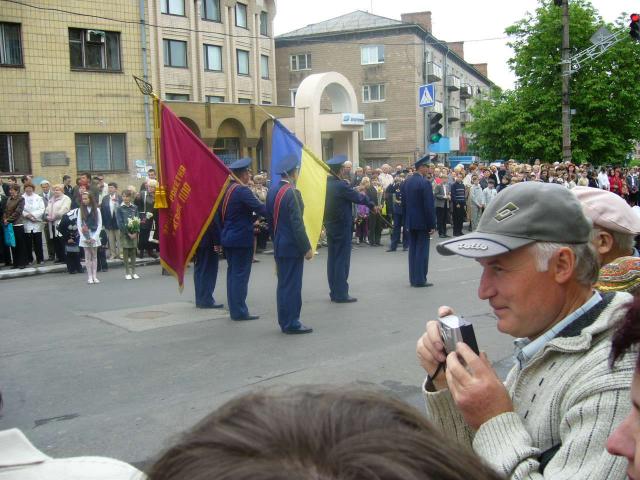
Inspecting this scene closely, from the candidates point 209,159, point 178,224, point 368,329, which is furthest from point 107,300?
point 368,329

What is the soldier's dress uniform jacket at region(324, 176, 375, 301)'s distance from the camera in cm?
1008

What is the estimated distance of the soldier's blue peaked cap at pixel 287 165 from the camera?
853 centimetres

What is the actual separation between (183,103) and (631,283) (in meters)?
33.3

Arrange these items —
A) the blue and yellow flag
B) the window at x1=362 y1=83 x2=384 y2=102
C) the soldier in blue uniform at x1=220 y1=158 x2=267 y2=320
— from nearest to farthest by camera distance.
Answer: the soldier in blue uniform at x1=220 y1=158 x2=267 y2=320, the blue and yellow flag, the window at x1=362 y1=83 x2=384 y2=102

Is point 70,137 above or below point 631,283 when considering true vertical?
above

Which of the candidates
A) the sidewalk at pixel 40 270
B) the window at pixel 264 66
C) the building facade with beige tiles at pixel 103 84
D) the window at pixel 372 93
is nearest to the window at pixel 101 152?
the building facade with beige tiles at pixel 103 84

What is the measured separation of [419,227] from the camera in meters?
11.4

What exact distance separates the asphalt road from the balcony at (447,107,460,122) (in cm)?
4994

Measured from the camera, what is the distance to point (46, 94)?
90.1 ft

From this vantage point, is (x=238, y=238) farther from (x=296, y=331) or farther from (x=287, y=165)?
(x=296, y=331)

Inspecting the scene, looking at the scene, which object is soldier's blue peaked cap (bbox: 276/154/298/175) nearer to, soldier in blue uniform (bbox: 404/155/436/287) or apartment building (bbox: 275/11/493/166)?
soldier in blue uniform (bbox: 404/155/436/287)

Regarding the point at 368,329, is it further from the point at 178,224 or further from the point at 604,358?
the point at 604,358

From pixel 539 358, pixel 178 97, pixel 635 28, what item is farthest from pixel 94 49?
pixel 539 358

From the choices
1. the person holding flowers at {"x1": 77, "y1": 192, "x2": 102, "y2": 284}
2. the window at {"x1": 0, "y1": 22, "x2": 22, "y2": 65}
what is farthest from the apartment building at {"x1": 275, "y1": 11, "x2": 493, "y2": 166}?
the person holding flowers at {"x1": 77, "y1": 192, "x2": 102, "y2": 284}
